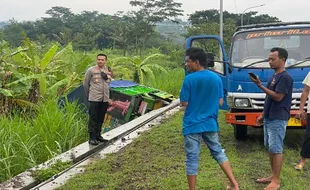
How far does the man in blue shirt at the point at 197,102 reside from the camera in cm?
427

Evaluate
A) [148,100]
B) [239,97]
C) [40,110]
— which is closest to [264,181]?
[239,97]

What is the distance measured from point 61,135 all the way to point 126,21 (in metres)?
29.9

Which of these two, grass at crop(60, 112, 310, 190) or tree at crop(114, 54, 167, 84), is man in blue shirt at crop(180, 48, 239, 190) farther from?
tree at crop(114, 54, 167, 84)

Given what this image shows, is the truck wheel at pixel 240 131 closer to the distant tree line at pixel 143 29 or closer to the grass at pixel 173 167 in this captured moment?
the grass at pixel 173 167

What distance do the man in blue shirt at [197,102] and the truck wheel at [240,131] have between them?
286 cm

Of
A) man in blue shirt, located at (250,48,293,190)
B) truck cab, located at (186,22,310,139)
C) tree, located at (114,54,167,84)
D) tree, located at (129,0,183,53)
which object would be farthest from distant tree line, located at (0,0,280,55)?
man in blue shirt, located at (250,48,293,190)

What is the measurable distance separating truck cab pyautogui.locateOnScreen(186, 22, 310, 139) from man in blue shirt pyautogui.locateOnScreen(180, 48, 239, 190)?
91.7 inches

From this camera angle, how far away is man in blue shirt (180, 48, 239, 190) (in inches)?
168

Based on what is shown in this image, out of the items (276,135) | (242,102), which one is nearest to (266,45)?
(242,102)

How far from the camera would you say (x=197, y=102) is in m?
4.30

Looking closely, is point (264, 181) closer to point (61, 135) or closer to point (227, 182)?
point (227, 182)

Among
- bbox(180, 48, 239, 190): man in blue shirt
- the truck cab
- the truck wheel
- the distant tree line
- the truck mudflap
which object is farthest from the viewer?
the distant tree line

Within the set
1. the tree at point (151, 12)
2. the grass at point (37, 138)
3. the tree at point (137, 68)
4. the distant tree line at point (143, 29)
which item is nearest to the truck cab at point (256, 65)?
the grass at point (37, 138)

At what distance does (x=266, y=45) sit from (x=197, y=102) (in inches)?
133
